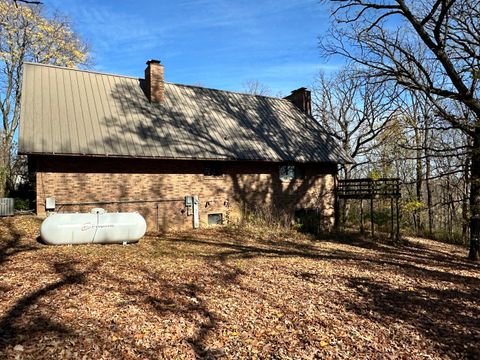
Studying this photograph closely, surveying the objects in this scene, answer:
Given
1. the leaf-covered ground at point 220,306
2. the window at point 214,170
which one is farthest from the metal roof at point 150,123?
the leaf-covered ground at point 220,306

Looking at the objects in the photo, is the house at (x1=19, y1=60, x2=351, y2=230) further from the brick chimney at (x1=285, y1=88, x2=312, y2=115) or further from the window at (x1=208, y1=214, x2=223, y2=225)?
the brick chimney at (x1=285, y1=88, x2=312, y2=115)

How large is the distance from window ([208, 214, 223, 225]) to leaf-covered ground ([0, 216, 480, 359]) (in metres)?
6.11

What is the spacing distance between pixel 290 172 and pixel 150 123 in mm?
7660

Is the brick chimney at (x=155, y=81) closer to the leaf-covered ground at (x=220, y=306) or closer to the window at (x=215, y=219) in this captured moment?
the window at (x=215, y=219)

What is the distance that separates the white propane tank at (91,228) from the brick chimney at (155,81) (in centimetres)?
796

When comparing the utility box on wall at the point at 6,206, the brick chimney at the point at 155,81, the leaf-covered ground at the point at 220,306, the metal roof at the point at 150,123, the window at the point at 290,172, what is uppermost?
the brick chimney at the point at 155,81

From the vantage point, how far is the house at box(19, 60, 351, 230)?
14352 mm

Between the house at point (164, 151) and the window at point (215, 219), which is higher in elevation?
the house at point (164, 151)

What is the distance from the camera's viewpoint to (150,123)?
17031 mm

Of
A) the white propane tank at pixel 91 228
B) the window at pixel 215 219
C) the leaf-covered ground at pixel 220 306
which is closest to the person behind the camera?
the leaf-covered ground at pixel 220 306

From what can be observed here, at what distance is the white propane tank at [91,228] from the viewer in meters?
11.0

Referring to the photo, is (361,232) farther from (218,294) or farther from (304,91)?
(218,294)

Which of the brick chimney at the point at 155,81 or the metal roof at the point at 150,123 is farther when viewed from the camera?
the brick chimney at the point at 155,81

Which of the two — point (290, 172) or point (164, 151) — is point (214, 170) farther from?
point (290, 172)
